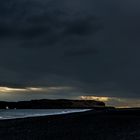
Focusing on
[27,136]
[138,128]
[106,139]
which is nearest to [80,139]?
[106,139]

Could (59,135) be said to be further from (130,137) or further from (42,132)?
(130,137)

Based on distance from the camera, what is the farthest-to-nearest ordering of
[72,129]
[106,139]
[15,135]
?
1. [72,129]
2. [15,135]
3. [106,139]

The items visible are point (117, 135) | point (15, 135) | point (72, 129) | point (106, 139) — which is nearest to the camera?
point (106, 139)

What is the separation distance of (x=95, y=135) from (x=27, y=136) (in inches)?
183

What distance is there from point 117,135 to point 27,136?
612cm

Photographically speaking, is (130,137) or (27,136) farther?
(27,136)

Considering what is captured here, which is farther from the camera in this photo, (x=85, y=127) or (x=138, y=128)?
(x=85, y=127)

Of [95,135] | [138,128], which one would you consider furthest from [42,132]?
[138,128]

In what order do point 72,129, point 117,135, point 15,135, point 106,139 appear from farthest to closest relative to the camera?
point 72,129, point 15,135, point 117,135, point 106,139

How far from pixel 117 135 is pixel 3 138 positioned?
25.8ft

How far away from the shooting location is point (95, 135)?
29.3 meters

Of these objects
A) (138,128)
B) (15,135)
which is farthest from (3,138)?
(138,128)

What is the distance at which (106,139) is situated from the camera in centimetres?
2736

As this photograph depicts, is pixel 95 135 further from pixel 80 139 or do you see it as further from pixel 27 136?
pixel 27 136
